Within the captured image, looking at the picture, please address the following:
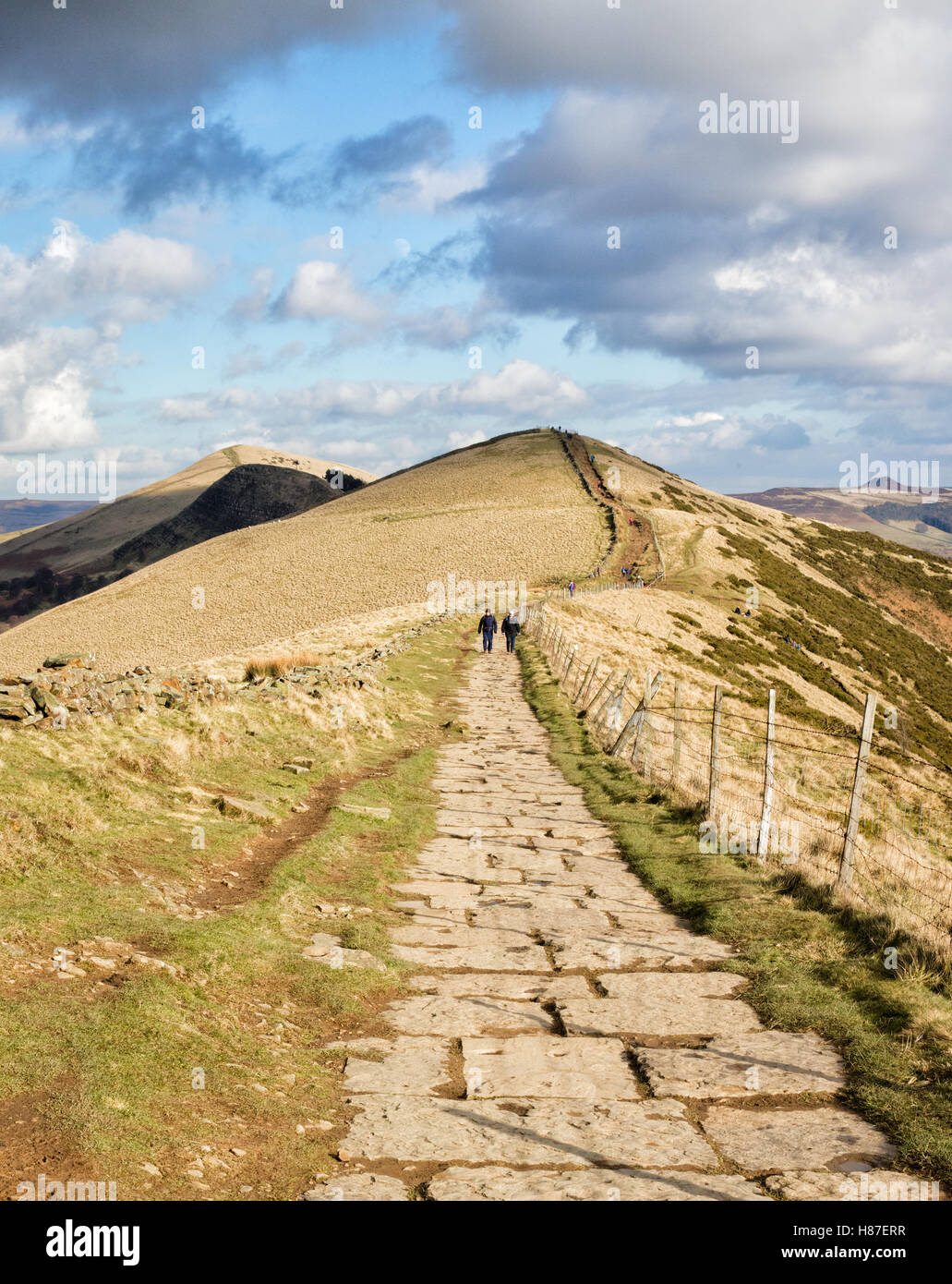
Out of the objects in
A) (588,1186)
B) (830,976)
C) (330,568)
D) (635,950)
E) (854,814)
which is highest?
(330,568)

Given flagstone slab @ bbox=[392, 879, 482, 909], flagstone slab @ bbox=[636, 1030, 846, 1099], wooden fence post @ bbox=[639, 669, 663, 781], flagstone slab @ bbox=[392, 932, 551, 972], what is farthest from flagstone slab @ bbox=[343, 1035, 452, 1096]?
wooden fence post @ bbox=[639, 669, 663, 781]

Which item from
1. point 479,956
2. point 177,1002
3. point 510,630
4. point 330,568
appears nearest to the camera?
point 177,1002

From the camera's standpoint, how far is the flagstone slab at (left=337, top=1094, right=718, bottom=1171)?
5137 millimetres

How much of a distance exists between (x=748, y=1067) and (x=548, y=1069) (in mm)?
1305

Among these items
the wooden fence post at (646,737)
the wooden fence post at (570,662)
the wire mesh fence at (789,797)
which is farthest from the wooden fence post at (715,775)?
the wooden fence post at (570,662)

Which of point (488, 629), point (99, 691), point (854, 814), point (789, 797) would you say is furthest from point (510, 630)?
point (854, 814)

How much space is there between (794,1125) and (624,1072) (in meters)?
1.17

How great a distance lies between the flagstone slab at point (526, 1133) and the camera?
5.14 m

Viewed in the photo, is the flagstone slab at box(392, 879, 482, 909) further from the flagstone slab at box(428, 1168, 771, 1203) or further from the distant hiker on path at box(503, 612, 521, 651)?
the distant hiker on path at box(503, 612, 521, 651)

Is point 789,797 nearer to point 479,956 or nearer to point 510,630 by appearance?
point 479,956

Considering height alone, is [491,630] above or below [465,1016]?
above

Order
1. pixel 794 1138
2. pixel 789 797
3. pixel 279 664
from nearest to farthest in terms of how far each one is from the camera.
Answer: pixel 794 1138 < pixel 789 797 < pixel 279 664

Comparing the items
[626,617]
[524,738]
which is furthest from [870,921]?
[626,617]

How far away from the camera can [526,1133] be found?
5.43 metres
